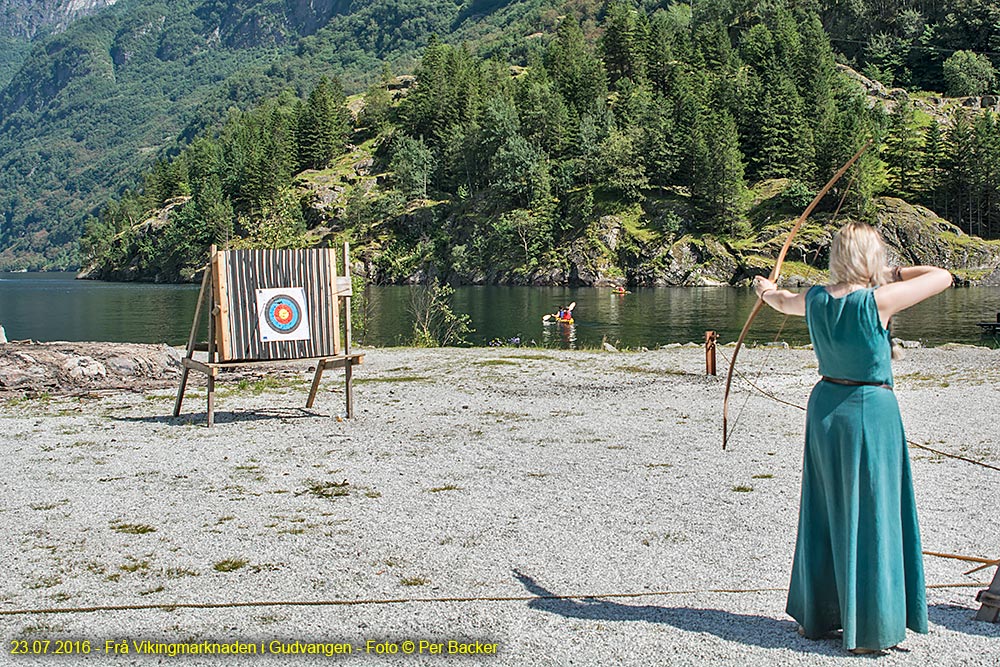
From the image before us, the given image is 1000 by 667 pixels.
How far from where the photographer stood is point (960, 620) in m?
6.25

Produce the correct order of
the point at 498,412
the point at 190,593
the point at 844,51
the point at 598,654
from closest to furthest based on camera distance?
the point at 598,654, the point at 190,593, the point at 498,412, the point at 844,51

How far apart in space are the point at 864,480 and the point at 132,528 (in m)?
6.85

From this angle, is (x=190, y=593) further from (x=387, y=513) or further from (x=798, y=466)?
(x=798, y=466)

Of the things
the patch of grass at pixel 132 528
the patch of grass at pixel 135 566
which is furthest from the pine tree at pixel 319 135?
the patch of grass at pixel 135 566

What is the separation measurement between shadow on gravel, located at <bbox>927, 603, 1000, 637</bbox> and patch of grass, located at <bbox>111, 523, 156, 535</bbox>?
6.92 meters

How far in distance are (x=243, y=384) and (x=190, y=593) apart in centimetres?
1419

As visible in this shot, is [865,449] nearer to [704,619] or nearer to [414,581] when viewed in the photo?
[704,619]

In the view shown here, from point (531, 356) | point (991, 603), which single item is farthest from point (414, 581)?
point (531, 356)

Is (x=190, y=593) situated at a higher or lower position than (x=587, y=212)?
lower

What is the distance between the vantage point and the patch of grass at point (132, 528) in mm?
8828

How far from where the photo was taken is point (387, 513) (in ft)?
31.1

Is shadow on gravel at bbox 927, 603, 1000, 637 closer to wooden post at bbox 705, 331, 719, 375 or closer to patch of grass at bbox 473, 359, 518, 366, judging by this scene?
wooden post at bbox 705, 331, 719, 375

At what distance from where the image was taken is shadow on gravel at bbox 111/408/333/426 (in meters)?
15.7

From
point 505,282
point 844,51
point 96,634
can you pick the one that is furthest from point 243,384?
point 844,51
